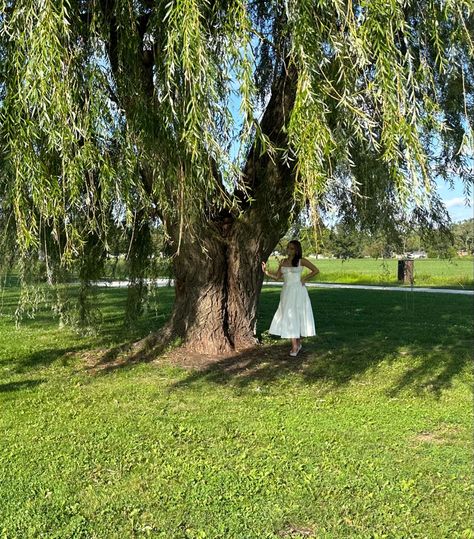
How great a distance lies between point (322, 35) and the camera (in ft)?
14.1

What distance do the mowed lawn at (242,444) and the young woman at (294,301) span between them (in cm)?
37

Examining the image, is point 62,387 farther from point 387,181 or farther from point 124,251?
point 387,181

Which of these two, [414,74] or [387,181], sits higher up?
[414,74]

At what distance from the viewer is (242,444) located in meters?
4.64

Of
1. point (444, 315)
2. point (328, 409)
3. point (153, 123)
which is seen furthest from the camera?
point (444, 315)

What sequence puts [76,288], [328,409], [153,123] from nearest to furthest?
[153,123], [328,409], [76,288]

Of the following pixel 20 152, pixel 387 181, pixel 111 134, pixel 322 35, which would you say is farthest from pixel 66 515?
pixel 387 181

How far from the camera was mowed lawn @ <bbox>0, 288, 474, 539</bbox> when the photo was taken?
340 centimetres

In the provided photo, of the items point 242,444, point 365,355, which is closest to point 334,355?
point 365,355

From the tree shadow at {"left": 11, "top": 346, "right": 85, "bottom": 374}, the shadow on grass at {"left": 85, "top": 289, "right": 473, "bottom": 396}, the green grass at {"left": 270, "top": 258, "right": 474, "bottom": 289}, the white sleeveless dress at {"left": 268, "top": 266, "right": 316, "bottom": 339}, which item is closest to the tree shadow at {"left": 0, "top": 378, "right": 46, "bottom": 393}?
the tree shadow at {"left": 11, "top": 346, "right": 85, "bottom": 374}

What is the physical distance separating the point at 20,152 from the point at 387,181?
11.1ft

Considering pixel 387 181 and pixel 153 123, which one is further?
pixel 387 181

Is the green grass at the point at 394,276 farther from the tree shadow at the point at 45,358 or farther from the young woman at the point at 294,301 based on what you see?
the tree shadow at the point at 45,358

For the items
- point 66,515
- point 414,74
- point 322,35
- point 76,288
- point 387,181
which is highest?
point 322,35
